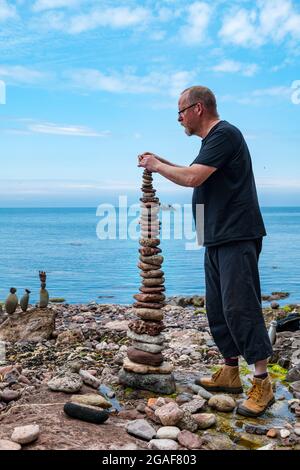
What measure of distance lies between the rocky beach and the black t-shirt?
1777mm

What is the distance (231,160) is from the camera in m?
5.65

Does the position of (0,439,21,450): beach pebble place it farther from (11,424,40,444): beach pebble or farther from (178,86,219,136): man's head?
(178,86,219,136): man's head

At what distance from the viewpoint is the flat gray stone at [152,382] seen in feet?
20.6

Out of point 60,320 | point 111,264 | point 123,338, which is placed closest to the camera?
point 123,338

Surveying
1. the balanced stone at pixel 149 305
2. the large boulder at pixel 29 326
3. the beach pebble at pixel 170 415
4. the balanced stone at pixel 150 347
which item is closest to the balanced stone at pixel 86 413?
the beach pebble at pixel 170 415

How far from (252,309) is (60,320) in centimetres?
811

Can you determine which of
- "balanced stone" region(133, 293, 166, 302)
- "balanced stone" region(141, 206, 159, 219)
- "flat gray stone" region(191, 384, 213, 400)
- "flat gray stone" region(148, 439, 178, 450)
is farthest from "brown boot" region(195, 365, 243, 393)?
"balanced stone" region(141, 206, 159, 219)

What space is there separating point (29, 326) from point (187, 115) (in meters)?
6.22

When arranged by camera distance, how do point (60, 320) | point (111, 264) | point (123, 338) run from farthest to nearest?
point (111, 264) → point (60, 320) → point (123, 338)

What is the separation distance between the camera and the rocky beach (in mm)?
4898

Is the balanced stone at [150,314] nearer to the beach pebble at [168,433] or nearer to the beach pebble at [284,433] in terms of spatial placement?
the beach pebble at [168,433]

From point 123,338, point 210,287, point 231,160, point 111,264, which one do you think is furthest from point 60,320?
point 111,264
